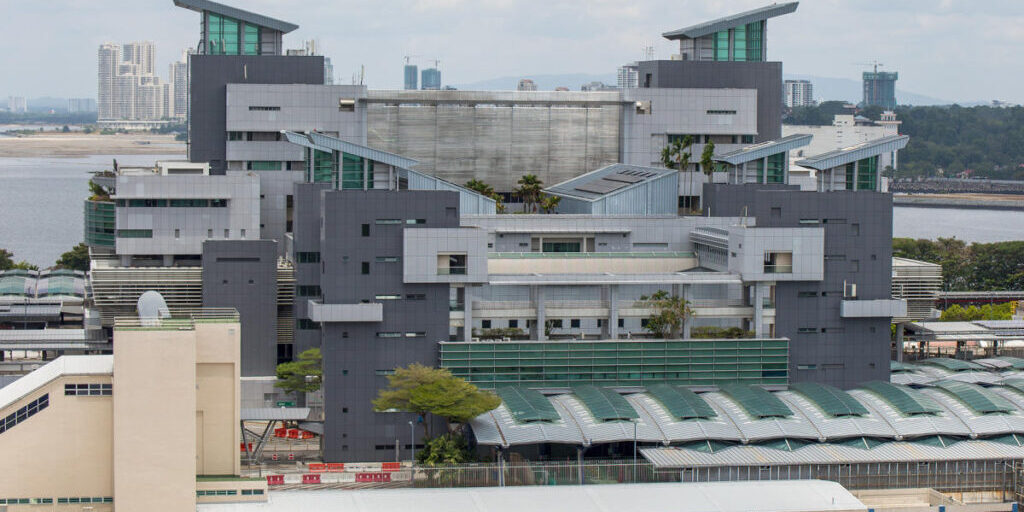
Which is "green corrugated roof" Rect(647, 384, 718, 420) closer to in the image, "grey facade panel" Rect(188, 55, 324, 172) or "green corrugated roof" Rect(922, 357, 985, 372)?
"green corrugated roof" Rect(922, 357, 985, 372)

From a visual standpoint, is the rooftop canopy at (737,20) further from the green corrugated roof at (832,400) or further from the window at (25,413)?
the window at (25,413)

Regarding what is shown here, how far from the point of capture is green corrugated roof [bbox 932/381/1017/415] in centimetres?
8319

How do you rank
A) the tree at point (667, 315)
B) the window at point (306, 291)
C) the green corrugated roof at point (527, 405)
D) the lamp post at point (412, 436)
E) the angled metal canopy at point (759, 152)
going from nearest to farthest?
the green corrugated roof at point (527, 405) < the lamp post at point (412, 436) < the tree at point (667, 315) < the window at point (306, 291) < the angled metal canopy at point (759, 152)

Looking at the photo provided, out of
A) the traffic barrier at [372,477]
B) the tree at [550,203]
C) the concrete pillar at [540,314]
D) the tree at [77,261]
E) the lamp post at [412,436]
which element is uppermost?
the tree at [550,203]

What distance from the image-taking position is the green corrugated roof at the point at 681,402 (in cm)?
8044

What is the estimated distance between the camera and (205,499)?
64625 mm

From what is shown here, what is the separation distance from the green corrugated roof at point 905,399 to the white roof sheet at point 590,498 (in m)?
12.8

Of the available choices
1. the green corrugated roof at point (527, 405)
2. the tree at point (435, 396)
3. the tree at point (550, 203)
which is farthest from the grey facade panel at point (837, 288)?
the tree at point (550, 203)

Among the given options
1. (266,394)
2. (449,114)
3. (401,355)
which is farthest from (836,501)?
(449,114)

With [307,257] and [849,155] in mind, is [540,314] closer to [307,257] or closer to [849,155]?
[307,257]

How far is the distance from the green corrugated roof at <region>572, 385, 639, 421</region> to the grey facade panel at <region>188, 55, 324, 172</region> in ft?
142

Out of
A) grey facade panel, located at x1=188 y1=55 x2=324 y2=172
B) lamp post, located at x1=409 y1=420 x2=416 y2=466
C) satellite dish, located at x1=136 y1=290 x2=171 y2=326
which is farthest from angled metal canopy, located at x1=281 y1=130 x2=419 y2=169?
grey facade panel, located at x1=188 y1=55 x2=324 y2=172

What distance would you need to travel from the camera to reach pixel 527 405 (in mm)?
81750

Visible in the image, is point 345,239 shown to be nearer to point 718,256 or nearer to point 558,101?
point 718,256
